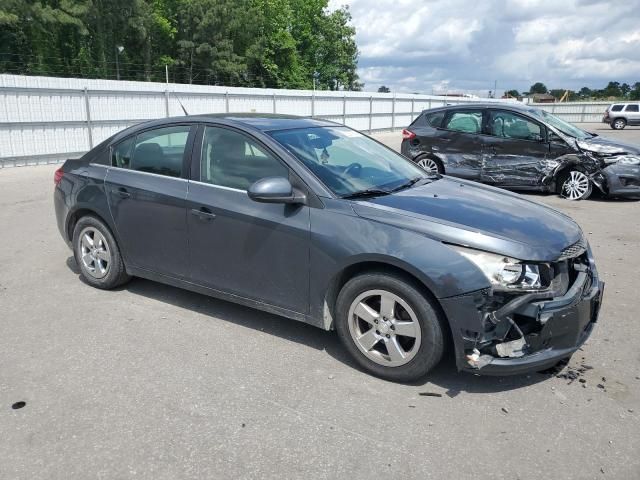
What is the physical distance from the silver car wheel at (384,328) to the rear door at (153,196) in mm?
1585

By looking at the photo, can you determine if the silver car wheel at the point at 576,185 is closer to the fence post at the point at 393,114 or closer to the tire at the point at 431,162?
the tire at the point at 431,162

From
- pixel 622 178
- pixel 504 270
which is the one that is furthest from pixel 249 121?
pixel 622 178

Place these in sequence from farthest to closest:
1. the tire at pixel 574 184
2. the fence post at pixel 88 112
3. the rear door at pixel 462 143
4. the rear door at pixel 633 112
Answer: the rear door at pixel 633 112, the fence post at pixel 88 112, the rear door at pixel 462 143, the tire at pixel 574 184

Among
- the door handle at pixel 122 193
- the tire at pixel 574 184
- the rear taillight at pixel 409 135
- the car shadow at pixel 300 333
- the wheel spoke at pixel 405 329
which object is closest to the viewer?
the wheel spoke at pixel 405 329

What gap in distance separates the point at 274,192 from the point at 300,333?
1.21 m

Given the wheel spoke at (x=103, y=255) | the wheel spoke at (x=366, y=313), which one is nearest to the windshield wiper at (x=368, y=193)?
the wheel spoke at (x=366, y=313)

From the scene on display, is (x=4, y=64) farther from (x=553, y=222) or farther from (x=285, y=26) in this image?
(x=553, y=222)

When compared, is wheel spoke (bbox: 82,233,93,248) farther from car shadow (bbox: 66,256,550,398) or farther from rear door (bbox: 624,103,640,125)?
rear door (bbox: 624,103,640,125)

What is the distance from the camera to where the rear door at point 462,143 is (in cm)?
1027

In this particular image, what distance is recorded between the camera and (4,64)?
34531 millimetres

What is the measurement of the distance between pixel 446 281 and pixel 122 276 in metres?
3.12

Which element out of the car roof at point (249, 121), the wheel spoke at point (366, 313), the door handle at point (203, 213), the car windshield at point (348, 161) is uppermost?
the car roof at point (249, 121)

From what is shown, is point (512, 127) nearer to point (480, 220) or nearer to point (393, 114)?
point (480, 220)

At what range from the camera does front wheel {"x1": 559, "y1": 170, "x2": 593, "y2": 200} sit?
967 cm
